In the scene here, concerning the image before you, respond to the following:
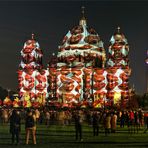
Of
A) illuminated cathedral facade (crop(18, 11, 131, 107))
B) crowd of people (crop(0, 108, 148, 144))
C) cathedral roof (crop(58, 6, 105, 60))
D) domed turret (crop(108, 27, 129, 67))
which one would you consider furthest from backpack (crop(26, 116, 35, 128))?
cathedral roof (crop(58, 6, 105, 60))

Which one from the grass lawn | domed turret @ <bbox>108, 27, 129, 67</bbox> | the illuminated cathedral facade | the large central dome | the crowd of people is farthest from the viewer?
the large central dome

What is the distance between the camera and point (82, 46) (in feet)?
447

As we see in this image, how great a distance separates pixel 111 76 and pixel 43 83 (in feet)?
54.8

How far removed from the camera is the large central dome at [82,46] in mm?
136000

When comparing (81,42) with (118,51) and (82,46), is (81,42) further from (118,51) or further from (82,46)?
(118,51)

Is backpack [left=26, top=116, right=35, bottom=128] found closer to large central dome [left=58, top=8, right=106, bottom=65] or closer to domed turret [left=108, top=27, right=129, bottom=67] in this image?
domed turret [left=108, top=27, right=129, bottom=67]

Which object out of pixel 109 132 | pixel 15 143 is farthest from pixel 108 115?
pixel 15 143

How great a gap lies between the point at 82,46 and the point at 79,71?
23.3 feet

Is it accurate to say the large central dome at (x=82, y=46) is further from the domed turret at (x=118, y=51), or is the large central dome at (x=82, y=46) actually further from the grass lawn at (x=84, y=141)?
the grass lawn at (x=84, y=141)

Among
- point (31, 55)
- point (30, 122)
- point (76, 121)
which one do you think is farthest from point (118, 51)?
point (30, 122)

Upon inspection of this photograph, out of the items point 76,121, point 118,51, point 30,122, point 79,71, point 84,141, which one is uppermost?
point 118,51

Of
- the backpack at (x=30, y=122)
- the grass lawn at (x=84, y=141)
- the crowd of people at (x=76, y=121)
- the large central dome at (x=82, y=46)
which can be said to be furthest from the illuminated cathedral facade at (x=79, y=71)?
the backpack at (x=30, y=122)

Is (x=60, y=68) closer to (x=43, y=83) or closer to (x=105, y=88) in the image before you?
(x=43, y=83)

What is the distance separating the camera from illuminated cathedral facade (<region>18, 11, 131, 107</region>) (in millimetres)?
126062
